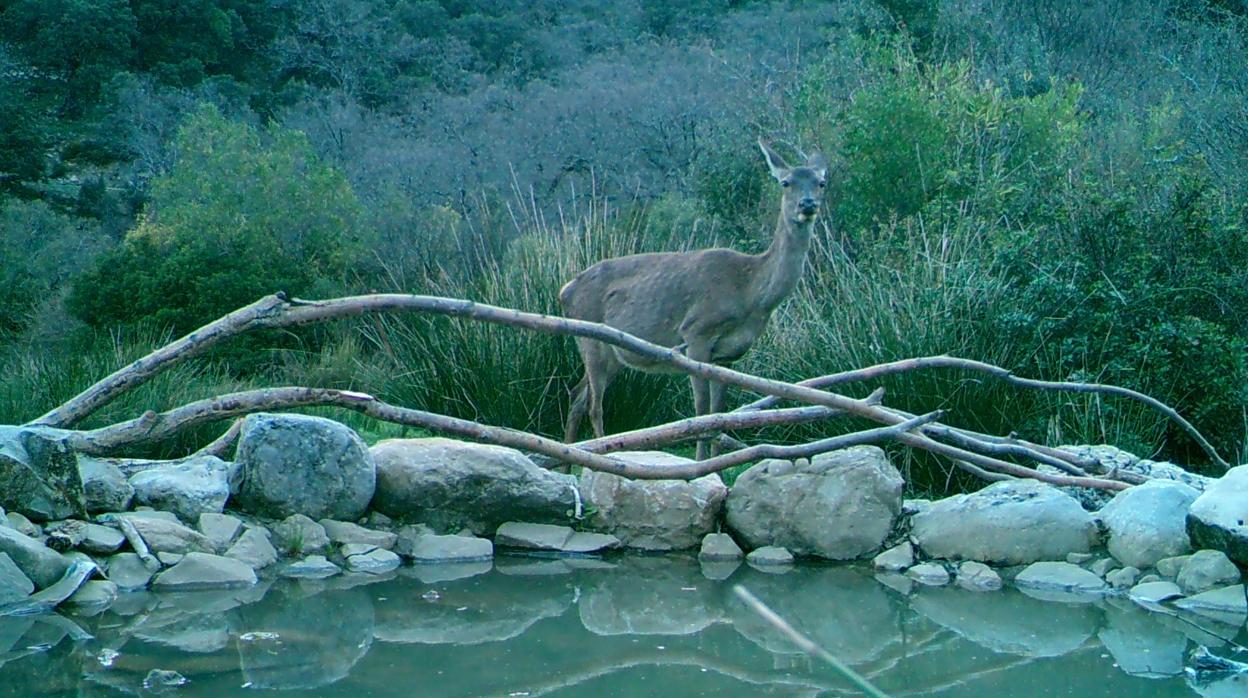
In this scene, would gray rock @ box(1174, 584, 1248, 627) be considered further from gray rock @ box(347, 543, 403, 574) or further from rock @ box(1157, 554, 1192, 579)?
gray rock @ box(347, 543, 403, 574)

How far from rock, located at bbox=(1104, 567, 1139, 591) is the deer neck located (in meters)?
3.38

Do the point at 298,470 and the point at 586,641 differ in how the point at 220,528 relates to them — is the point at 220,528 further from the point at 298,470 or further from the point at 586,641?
the point at 586,641

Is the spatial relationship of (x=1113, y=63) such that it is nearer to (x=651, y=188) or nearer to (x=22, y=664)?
(x=651, y=188)

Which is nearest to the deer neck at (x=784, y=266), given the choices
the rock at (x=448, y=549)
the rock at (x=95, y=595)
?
the rock at (x=448, y=549)

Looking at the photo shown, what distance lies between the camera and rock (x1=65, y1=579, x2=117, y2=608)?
22.9 ft

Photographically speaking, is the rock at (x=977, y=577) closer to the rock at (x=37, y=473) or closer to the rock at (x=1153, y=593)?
the rock at (x=1153, y=593)

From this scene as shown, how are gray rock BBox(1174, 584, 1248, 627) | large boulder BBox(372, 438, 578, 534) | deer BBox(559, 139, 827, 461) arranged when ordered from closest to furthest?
gray rock BBox(1174, 584, 1248, 627) → large boulder BBox(372, 438, 578, 534) → deer BBox(559, 139, 827, 461)

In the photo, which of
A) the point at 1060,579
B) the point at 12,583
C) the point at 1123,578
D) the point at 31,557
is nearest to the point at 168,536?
the point at 31,557

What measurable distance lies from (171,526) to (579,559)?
2.18 metres

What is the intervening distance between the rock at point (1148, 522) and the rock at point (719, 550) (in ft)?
6.57

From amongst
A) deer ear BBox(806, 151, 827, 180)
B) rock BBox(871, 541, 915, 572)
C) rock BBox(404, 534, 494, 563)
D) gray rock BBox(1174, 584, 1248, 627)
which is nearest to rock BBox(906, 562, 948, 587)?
rock BBox(871, 541, 915, 572)

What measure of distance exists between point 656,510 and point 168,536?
8.73 feet

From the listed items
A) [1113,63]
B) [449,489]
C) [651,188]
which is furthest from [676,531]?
[1113,63]

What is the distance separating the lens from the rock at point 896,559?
818 cm
